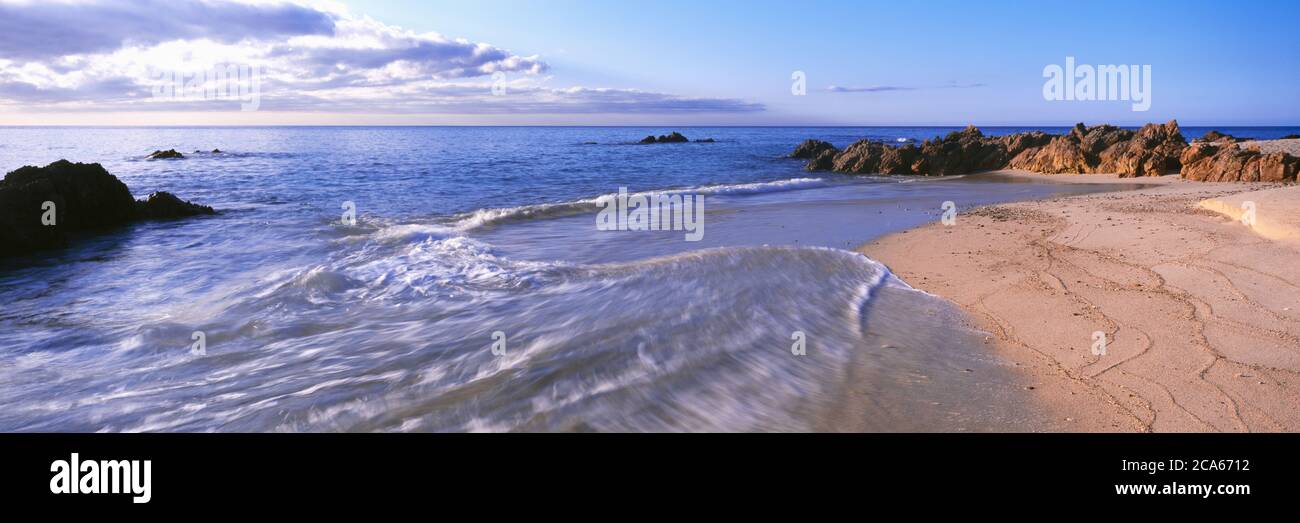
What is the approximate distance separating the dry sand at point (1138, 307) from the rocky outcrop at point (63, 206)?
15.0m

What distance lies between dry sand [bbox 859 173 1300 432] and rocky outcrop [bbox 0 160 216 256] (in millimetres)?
15006

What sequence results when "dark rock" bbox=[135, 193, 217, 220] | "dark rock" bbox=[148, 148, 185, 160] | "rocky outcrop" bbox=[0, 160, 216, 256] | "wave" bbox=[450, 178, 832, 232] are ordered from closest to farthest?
1. "rocky outcrop" bbox=[0, 160, 216, 256]
2. "wave" bbox=[450, 178, 832, 232]
3. "dark rock" bbox=[135, 193, 217, 220]
4. "dark rock" bbox=[148, 148, 185, 160]

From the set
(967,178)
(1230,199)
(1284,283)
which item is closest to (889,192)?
(967,178)

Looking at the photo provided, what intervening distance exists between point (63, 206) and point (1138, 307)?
18.7 m

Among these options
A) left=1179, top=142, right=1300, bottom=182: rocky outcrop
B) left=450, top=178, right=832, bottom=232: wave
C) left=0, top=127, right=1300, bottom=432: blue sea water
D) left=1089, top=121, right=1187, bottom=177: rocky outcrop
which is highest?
left=1089, top=121, right=1187, bottom=177: rocky outcrop

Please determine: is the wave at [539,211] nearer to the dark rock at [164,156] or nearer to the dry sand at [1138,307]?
the dry sand at [1138,307]

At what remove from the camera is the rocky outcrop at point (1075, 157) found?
20.2m

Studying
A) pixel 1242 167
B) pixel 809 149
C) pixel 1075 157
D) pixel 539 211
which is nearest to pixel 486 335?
pixel 539 211

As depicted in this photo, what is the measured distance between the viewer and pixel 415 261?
10148 millimetres

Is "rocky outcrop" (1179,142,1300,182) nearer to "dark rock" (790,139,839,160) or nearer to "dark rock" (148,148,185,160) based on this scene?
"dark rock" (790,139,839,160)

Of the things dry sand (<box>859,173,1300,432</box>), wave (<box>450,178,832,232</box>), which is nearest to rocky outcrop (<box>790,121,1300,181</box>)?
dry sand (<box>859,173,1300,432</box>)

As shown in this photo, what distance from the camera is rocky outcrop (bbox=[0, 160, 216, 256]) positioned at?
12.1 m

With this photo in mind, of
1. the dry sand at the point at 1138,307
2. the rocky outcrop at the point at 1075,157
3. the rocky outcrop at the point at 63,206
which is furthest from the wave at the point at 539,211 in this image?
the rocky outcrop at the point at 1075,157
